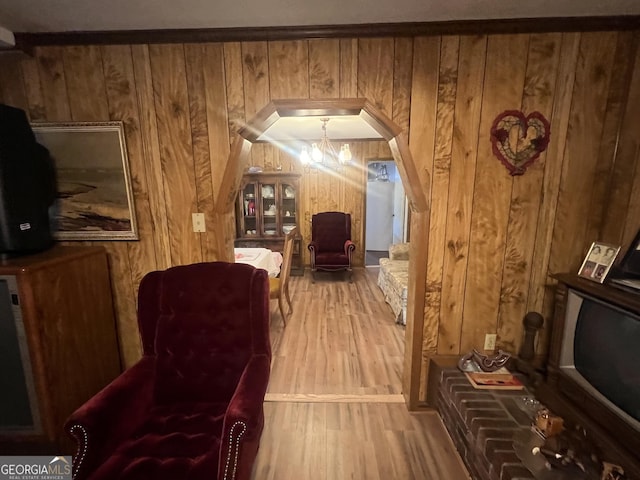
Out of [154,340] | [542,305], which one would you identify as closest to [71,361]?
[154,340]

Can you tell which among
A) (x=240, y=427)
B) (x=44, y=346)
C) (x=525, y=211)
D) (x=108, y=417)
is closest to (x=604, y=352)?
(x=525, y=211)

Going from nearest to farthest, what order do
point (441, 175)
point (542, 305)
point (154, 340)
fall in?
point (154, 340), point (441, 175), point (542, 305)

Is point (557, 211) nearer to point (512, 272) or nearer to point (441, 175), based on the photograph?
point (512, 272)

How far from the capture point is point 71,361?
167 cm

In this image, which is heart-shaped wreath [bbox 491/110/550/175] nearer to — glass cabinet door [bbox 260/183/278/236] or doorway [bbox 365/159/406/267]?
glass cabinet door [bbox 260/183/278/236]

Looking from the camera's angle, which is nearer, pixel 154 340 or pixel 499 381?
pixel 154 340

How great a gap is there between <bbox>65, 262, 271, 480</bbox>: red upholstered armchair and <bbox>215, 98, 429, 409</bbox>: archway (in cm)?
51

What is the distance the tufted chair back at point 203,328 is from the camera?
149 centimetres

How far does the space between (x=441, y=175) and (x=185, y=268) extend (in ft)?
5.16

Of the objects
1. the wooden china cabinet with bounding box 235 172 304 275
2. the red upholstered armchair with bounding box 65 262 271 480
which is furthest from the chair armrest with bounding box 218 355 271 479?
the wooden china cabinet with bounding box 235 172 304 275

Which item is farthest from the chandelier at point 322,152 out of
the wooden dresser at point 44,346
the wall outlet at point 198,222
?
the wooden dresser at point 44,346

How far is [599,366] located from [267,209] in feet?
15.5

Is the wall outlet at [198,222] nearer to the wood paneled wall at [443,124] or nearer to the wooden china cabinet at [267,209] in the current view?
the wood paneled wall at [443,124]

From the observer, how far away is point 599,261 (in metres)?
1.60
